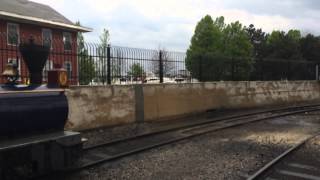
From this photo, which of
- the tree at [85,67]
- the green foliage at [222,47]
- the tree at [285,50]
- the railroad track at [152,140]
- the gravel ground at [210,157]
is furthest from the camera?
the tree at [285,50]

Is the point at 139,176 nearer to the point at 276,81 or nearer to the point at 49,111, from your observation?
the point at 49,111

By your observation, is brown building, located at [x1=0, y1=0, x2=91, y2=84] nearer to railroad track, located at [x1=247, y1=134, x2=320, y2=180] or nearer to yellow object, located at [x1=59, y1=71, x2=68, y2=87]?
railroad track, located at [x1=247, y1=134, x2=320, y2=180]

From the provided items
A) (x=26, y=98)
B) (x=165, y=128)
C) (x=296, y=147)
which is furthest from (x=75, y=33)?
(x=26, y=98)

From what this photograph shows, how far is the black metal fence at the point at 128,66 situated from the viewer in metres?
12.8

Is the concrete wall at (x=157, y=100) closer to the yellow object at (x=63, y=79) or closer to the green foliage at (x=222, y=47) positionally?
the green foliage at (x=222, y=47)

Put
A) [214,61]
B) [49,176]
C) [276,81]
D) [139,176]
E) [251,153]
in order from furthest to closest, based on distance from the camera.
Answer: [276,81], [214,61], [251,153], [139,176], [49,176]

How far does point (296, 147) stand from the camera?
35.7ft

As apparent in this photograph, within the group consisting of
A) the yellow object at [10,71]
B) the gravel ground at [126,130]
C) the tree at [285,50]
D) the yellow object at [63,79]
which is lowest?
the gravel ground at [126,130]

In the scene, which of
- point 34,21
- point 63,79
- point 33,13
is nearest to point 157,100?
point 63,79

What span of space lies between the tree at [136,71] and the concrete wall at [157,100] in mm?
560

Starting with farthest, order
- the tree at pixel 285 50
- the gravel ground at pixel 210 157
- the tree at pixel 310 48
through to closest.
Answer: the tree at pixel 310 48 < the tree at pixel 285 50 < the gravel ground at pixel 210 157

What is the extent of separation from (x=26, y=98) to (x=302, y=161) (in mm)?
5768

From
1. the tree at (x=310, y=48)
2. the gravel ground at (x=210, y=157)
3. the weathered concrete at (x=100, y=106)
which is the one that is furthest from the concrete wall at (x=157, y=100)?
the tree at (x=310, y=48)

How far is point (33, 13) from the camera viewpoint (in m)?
42.3
